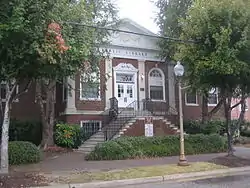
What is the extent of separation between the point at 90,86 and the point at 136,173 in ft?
34.8

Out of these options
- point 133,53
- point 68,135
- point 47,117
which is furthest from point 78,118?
point 133,53

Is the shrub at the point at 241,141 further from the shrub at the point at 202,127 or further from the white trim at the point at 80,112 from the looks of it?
the white trim at the point at 80,112

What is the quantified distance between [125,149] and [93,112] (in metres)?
7.70

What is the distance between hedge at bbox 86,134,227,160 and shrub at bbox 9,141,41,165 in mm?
2675

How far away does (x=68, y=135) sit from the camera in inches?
929

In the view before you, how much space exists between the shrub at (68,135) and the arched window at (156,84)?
733 cm

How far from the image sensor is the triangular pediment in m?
27.7

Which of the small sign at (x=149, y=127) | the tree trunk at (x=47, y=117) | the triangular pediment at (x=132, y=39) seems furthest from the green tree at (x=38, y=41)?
the triangular pediment at (x=132, y=39)

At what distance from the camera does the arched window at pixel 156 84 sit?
1161 inches

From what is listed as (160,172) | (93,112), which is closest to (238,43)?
(160,172)

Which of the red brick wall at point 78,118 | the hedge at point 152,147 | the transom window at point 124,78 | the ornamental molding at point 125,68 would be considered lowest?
the hedge at point 152,147

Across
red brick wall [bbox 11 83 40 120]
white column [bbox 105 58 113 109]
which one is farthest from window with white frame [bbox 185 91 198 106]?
red brick wall [bbox 11 83 40 120]

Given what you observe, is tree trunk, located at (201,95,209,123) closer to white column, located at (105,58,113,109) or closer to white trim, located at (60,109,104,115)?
white column, located at (105,58,113,109)

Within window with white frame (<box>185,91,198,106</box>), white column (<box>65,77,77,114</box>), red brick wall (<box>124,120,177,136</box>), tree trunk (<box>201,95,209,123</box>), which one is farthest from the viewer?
window with white frame (<box>185,91,198,106</box>)
